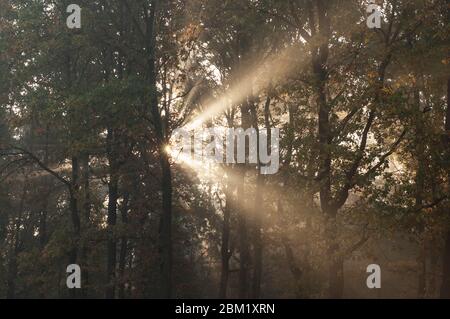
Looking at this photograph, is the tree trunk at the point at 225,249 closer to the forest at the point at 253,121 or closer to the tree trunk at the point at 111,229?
the forest at the point at 253,121

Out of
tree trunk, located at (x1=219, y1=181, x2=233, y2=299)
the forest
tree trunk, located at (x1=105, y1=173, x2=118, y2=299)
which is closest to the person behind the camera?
the forest

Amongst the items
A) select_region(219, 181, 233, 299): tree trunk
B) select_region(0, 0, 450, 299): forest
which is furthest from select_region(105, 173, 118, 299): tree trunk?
select_region(219, 181, 233, 299): tree trunk

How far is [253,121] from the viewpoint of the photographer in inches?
864

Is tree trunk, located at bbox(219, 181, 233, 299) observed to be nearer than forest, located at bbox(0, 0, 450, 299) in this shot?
No

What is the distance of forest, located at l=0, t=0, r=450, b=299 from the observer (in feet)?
44.2

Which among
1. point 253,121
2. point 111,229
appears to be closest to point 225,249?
point 253,121

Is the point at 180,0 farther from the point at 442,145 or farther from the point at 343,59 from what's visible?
the point at 442,145

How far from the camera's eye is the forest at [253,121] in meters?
13.5

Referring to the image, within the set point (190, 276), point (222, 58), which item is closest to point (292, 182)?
point (222, 58)

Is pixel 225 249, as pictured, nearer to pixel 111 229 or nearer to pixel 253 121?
pixel 253 121

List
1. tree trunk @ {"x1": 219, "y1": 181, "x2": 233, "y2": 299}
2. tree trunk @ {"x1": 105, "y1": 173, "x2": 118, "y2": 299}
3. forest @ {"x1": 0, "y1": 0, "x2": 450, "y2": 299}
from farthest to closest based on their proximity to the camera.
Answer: tree trunk @ {"x1": 219, "y1": 181, "x2": 233, "y2": 299} → tree trunk @ {"x1": 105, "y1": 173, "x2": 118, "y2": 299} → forest @ {"x1": 0, "y1": 0, "x2": 450, "y2": 299}

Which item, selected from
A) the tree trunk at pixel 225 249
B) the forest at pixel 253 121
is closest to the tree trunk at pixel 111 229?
A: the forest at pixel 253 121

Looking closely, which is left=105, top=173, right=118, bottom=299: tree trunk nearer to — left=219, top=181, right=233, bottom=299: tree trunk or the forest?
the forest

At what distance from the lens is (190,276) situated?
1120 inches
